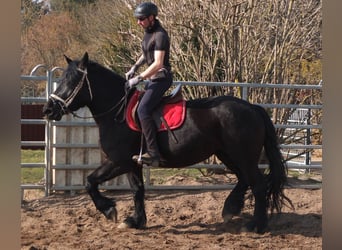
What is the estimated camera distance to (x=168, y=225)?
21.8 ft

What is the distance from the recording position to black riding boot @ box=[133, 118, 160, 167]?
6031 millimetres

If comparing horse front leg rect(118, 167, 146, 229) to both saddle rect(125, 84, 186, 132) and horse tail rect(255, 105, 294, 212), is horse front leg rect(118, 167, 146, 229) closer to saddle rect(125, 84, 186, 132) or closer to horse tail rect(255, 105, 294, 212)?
saddle rect(125, 84, 186, 132)

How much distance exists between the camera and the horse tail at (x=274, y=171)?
639 centimetres

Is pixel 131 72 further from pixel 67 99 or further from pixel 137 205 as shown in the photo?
pixel 137 205

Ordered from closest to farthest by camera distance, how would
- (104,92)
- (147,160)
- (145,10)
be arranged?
(145,10) → (147,160) → (104,92)

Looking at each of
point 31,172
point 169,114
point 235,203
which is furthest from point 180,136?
point 31,172

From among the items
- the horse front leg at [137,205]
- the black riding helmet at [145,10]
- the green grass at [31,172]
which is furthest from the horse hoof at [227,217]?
the green grass at [31,172]

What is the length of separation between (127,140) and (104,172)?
0.44 m

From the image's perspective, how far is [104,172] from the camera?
6.23 m

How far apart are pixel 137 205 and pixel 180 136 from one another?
3.25ft

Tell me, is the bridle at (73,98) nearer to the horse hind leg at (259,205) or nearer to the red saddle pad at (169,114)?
the red saddle pad at (169,114)

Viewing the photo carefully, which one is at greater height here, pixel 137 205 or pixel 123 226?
pixel 137 205
